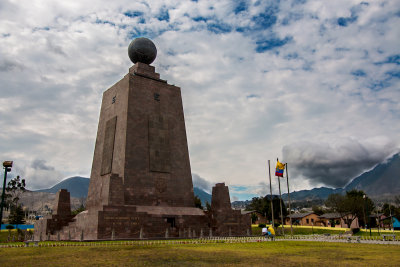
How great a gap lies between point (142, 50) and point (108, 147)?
11901mm

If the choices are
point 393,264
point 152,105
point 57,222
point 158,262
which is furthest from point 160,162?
point 393,264

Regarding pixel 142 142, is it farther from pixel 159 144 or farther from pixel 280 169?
pixel 280 169

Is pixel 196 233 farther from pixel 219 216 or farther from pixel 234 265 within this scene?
pixel 234 265

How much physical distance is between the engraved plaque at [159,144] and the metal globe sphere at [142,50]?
7.24 m

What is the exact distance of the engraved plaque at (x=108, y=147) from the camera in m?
35.0

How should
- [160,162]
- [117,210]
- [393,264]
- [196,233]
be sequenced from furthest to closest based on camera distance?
[160,162] → [196,233] → [117,210] → [393,264]

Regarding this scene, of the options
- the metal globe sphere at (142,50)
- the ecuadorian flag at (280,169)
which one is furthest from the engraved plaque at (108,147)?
the ecuadorian flag at (280,169)

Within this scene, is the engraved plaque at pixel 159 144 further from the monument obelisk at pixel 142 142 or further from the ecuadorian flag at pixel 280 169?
the ecuadorian flag at pixel 280 169

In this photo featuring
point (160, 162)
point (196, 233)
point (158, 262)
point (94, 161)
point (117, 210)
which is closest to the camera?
point (158, 262)

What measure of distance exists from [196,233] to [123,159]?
1033 cm

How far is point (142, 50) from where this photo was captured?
1513 inches

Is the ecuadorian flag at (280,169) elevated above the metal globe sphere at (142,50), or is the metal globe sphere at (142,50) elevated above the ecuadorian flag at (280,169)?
the metal globe sphere at (142,50)

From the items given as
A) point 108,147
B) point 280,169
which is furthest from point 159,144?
point 280,169

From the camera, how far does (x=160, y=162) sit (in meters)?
35.3
